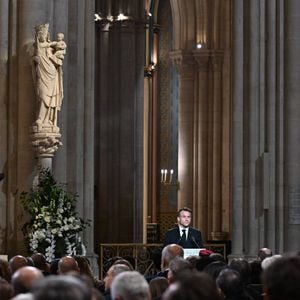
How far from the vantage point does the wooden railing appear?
71.8ft

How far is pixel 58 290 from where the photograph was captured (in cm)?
443

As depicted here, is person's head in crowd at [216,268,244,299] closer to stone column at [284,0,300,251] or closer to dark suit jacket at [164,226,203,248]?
dark suit jacket at [164,226,203,248]

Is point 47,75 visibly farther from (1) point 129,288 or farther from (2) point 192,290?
(2) point 192,290

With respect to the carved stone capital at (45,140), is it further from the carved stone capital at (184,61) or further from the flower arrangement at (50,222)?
the carved stone capital at (184,61)

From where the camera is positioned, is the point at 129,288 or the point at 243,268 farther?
the point at 243,268

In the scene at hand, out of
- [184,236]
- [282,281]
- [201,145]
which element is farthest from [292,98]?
[282,281]

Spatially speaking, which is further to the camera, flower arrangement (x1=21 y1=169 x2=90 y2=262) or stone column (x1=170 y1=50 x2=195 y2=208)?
stone column (x1=170 y1=50 x2=195 y2=208)

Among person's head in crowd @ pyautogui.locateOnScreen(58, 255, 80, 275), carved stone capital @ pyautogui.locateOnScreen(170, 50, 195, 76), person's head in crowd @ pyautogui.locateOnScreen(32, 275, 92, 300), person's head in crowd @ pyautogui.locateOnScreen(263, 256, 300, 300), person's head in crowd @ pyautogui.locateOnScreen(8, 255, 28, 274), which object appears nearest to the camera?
person's head in crowd @ pyautogui.locateOnScreen(32, 275, 92, 300)

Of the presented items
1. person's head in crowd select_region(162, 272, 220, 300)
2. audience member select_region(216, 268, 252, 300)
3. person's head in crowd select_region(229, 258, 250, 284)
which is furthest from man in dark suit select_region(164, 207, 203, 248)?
person's head in crowd select_region(162, 272, 220, 300)

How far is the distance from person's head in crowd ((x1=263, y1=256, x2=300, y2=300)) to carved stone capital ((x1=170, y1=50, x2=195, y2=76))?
28806mm

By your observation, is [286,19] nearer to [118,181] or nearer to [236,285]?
[118,181]

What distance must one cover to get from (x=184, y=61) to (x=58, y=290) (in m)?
29.8

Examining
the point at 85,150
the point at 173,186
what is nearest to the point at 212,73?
the point at 173,186

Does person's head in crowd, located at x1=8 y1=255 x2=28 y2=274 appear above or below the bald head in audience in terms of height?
above
